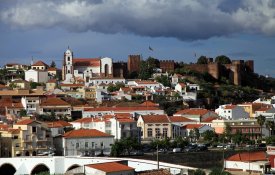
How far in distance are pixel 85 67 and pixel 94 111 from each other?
110 feet

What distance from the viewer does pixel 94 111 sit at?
272 ft

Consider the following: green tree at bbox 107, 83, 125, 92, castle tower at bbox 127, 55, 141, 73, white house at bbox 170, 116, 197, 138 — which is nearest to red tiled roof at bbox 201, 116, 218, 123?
white house at bbox 170, 116, 197, 138

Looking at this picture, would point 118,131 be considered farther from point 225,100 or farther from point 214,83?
point 214,83

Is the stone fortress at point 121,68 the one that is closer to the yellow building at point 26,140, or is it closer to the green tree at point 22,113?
the green tree at point 22,113

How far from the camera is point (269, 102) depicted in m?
102

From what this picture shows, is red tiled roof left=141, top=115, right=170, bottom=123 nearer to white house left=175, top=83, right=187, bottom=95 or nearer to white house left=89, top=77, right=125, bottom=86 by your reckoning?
white house left=175, top=83, right=187, bottom=95

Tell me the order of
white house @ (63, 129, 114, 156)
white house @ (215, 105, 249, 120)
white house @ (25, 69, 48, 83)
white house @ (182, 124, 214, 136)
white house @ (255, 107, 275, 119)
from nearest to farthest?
white house @ (63, 129, 114, 156) < white house @ (182, 124, 214, 136) < white house @ (255, 107, 275, 119) < white house @ (215, 105, 249, 120) < white house @ (25, 69, 48, 83)

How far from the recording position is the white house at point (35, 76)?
10799 centimetres

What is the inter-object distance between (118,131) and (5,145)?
40.6 feet

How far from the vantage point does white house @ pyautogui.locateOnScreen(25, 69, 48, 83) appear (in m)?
108

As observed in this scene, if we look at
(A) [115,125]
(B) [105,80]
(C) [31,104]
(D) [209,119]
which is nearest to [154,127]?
(A) [115,125]

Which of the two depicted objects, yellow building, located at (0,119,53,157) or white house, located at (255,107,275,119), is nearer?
yellow building, located at (0,119,53,157)

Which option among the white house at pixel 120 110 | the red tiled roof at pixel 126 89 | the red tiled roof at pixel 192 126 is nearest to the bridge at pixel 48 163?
the white house at pixel 120 110

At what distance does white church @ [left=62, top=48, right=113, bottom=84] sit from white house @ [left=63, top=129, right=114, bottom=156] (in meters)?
44.2
